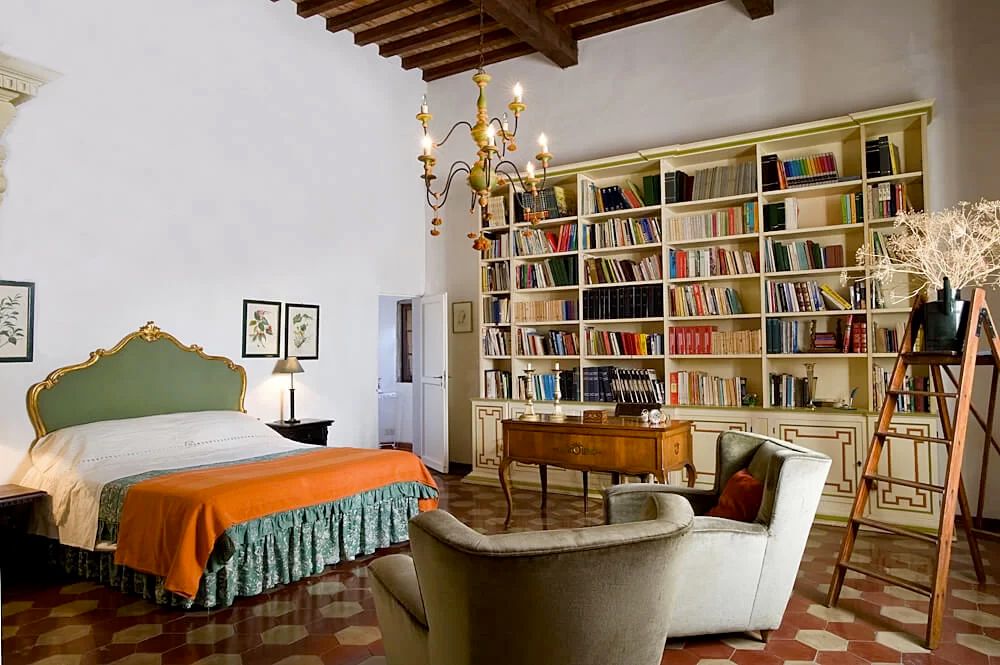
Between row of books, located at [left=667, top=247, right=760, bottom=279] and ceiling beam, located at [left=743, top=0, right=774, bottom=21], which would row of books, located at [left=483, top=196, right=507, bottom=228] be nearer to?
row of books, located at [left=667, top=247, right=760, bottom=279]

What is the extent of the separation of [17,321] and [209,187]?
177cm

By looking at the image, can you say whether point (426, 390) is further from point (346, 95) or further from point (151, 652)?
point (151, 652)

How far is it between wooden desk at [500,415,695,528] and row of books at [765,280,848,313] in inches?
55.4

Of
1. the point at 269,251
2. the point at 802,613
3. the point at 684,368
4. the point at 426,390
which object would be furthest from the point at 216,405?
the point at 802,613

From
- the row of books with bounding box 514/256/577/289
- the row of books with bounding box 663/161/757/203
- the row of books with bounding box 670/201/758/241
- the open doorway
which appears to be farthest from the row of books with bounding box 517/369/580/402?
the open doorway

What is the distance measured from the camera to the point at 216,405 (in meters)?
5.45

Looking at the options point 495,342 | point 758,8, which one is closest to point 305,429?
point 495,342

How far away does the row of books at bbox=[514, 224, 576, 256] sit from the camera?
634 centimetres

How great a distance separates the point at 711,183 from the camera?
5676 millimetres

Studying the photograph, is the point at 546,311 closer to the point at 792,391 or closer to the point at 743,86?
the point at 792,391

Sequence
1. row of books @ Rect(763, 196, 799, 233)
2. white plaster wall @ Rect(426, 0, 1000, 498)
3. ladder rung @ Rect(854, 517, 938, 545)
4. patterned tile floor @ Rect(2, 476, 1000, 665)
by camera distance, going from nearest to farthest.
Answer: patterned tile floor @ Rect(2, 476, 1000, 665), ladder rung @ Rect(854, 517, 938, 545), white plaster wall @ Rect(426, 0, 1000, 498), row of books @ Rect(763, 196, 799, 233)

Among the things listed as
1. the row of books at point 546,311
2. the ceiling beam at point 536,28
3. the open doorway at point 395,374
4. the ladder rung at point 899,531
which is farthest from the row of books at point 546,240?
the ladder rung at point 899,531

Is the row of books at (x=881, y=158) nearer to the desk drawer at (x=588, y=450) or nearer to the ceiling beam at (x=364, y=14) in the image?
the desk drawer at (x=588, y=450)

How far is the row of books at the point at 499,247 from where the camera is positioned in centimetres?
666
